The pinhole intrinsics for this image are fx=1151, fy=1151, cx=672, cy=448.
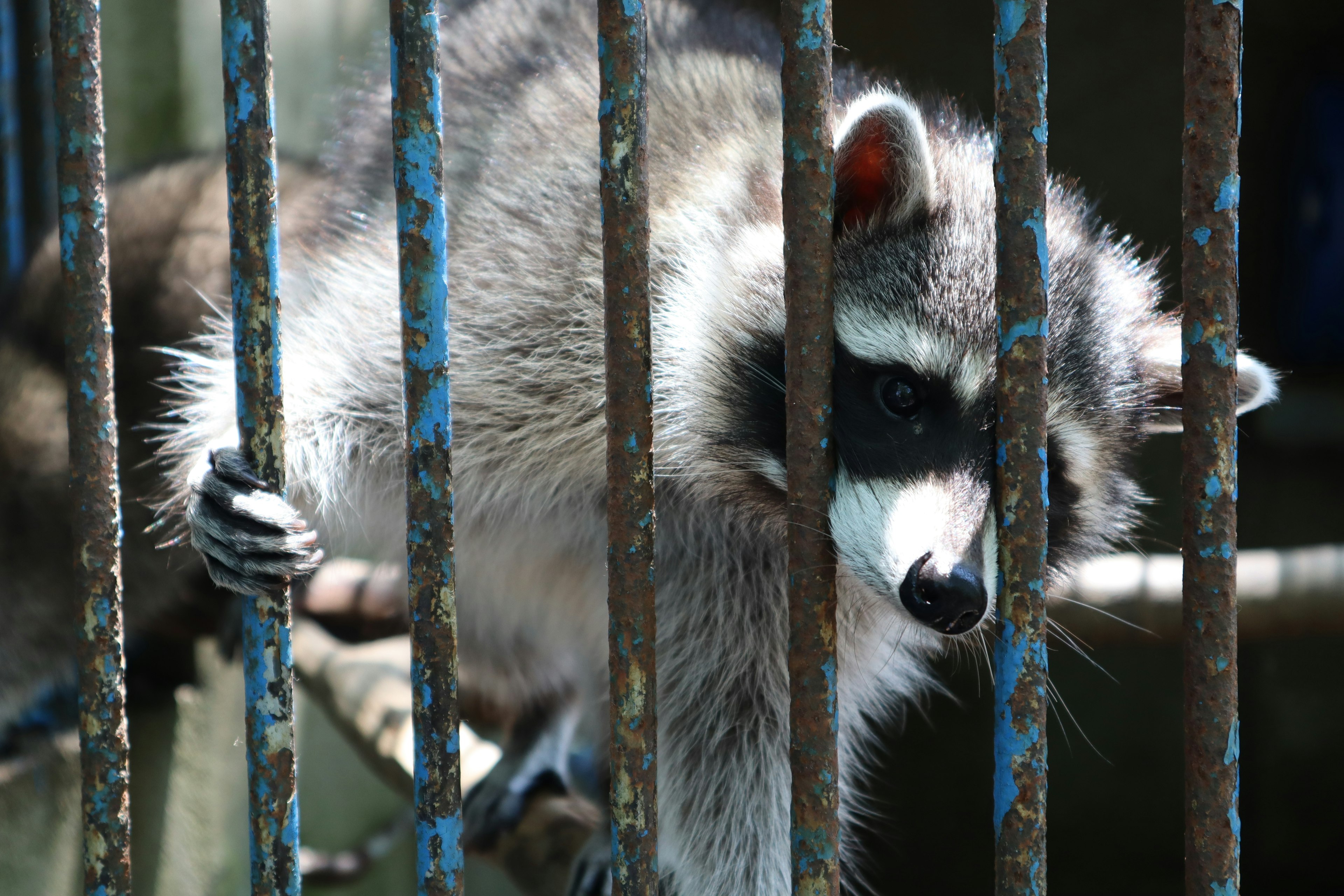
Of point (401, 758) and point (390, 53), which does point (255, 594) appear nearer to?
point (390, 53)

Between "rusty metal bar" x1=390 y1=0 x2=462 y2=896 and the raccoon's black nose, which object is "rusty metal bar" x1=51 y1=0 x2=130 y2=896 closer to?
"rusty metal bar" x1=390 y1=0 x2=462 y2=896

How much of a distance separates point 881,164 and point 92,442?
96 cm

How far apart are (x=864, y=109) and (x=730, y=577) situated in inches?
29.0

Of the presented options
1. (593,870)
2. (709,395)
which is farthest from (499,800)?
(709,395)

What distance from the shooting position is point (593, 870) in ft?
6.38

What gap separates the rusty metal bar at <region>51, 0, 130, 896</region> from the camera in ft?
3.31

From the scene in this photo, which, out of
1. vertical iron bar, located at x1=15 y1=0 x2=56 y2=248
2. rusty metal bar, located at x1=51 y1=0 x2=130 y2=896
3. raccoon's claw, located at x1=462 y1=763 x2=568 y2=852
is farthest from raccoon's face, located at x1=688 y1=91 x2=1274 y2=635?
vertical iron bar, located at x1=15 y1=0 x2=56 y2=248

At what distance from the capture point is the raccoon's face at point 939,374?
126 centimetres

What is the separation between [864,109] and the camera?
135 cm

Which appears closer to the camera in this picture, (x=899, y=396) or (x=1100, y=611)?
(x=899, y=396)

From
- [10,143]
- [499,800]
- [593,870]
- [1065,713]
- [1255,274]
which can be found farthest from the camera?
[1065,713]

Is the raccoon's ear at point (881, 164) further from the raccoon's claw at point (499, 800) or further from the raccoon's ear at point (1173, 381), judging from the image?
the raccoon's claw at point (499, 800)

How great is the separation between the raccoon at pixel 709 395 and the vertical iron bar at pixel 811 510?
22 cm

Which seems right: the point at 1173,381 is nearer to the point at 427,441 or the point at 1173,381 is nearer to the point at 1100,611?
the point at 1100,611
